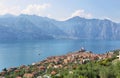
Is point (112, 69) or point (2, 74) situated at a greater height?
point (112, 69)

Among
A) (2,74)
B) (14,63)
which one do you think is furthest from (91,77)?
(14,63)

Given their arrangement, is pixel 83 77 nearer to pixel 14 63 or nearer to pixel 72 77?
pixel 72 77

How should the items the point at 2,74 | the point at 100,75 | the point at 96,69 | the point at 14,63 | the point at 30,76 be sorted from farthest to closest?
the point at 14,63 < the point at 2,74 < the point at 30,76 < the point at 96,69 < the point at 100,75

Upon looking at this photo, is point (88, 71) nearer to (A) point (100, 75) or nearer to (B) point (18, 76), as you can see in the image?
(A) point (100, 75)

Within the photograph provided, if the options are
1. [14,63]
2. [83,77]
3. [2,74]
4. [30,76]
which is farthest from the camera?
[14,63]

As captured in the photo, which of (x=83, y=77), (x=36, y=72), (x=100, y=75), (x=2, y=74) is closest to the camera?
(x=83, y=77)

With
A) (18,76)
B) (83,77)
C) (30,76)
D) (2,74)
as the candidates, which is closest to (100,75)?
(83,77)

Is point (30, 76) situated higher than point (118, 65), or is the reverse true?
point (118, 65)

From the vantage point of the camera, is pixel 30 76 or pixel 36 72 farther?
pixel 36 72

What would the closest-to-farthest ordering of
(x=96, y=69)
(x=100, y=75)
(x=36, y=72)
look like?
1. (x=100, y=75)
2. (x=96, y=69)
3. (x=36, y=72)
